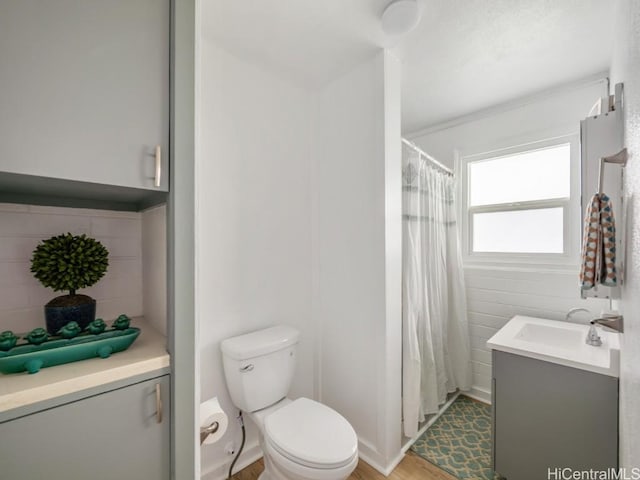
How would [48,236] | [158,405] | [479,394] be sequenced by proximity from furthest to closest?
[479,394]
[48,236]
[158,405]

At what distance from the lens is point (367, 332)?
5.53ft

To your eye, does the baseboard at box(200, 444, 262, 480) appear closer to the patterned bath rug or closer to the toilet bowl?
the toilet bowl

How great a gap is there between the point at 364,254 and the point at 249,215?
29.8 inches

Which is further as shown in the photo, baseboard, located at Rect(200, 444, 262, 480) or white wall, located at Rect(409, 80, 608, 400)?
white wall, located at Rect(409, 80, 608, 400)

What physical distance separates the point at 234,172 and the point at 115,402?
122cm

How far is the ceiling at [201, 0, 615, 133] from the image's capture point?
131 cm

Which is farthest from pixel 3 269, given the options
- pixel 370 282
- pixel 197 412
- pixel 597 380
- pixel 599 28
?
pixel 599 28

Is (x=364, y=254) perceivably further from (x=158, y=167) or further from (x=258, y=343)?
(x=158, y=167)

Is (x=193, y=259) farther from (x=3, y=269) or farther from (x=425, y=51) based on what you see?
(x=425, y=51)

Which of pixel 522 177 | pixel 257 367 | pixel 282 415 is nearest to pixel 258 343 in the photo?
pixel 257 367

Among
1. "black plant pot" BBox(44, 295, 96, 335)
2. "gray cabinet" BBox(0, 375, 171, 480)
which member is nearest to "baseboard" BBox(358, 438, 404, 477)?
"gray cabinet" BBox(0, 375, 171, 480)

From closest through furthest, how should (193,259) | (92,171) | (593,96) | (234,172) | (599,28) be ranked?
(92,171) < (193,259) < (599,28) < (234,172) < (593,96)

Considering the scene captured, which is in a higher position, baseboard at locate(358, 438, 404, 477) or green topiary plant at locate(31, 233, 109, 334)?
green topiary plant at locate(31, 233, 109, 334)

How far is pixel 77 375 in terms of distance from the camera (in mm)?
739
